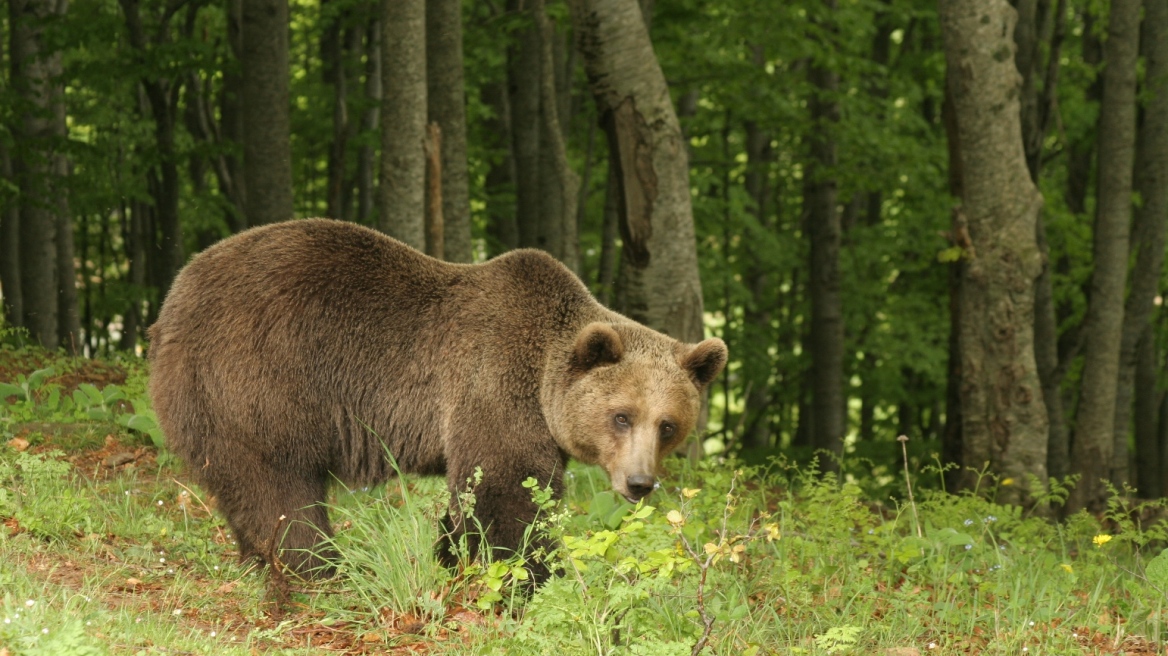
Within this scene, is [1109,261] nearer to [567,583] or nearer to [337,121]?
[567,583]

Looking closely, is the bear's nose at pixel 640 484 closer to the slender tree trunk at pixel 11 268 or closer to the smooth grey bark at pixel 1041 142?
the smooth grey bark at pixel 1041 142

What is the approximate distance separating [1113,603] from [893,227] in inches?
467

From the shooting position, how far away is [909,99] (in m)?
19.2

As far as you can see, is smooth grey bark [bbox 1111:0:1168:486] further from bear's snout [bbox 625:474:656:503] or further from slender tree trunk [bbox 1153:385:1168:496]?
bear's snout [bbox 625:474:656:503]

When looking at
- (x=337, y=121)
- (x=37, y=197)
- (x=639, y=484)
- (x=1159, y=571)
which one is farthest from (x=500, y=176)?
(x=1159, y=571)

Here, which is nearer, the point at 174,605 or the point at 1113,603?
the point at 174,605

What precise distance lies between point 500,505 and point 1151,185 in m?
11.8

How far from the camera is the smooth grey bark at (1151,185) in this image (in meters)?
14.2

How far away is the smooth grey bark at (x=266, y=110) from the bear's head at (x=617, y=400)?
7008 millimetres

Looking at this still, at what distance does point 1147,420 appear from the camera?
1820 centimetres

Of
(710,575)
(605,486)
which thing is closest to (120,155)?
(605,486)

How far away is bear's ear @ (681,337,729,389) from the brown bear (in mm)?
10

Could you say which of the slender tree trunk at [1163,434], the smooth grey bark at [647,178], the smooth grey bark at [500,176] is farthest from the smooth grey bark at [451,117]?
the slender tree trunk at [1163,434]

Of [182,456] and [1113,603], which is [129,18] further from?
[1113,603]
